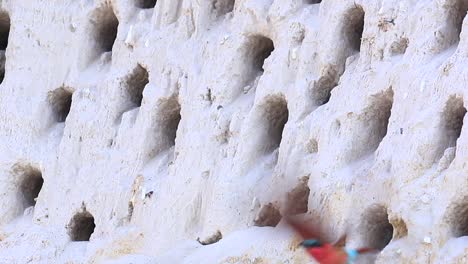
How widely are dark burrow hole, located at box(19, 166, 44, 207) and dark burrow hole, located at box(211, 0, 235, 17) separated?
81 cm

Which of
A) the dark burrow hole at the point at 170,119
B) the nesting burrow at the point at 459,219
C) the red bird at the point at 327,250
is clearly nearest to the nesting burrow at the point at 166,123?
Answer: the dark burrow hole at the point at 170,119

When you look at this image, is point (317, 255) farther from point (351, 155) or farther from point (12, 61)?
point (12, 61)

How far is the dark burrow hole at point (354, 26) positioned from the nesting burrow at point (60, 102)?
1.16 metres

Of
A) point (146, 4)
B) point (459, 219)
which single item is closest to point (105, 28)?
point (146, 4)

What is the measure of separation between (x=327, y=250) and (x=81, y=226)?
1403 millimetres

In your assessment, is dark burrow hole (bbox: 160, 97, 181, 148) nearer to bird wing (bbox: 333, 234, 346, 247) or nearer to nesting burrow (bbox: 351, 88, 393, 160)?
nesting burrow (bbox: 351, 88, 393, 160)

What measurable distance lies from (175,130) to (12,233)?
0.65 m

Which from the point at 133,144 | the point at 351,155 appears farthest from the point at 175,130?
the point at 351,155

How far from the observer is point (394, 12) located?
14.2ft

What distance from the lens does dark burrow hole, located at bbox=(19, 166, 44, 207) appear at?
17.4 feet

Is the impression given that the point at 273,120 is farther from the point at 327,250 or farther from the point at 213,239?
the point at 327,250

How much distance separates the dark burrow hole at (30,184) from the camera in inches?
209

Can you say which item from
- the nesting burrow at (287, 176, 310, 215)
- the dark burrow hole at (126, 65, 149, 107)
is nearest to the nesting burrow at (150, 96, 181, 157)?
the dark burrow hole at (126, 65, 149, 107)

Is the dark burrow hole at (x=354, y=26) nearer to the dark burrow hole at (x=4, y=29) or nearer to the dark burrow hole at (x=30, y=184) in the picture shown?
the dark burrow hole at (x=30, y=184)
